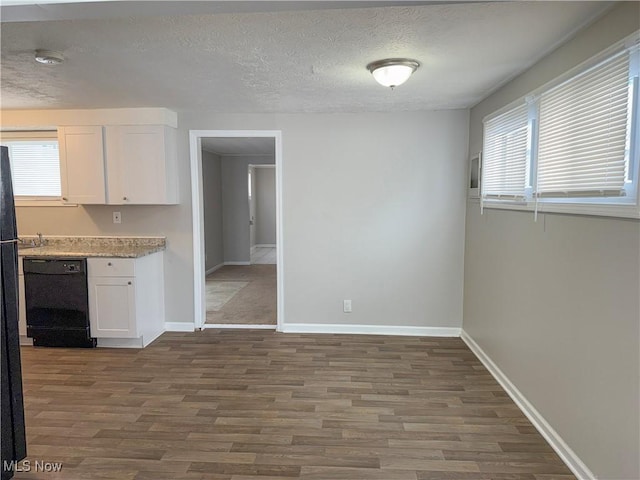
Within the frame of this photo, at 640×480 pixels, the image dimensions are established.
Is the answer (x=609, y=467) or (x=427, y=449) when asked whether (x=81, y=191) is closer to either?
(x=427, y=449)

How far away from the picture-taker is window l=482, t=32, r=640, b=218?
5.69ft

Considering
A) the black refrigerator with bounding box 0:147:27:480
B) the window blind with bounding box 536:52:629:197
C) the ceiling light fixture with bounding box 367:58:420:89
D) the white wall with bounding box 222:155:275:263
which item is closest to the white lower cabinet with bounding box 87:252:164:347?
the black refrigerator with bounding box 0:147:27:480

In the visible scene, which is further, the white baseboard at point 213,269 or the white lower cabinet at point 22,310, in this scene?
the white baseboard at point 213,269

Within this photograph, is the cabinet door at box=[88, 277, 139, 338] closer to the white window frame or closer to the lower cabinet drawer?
the lower cabinet drawer

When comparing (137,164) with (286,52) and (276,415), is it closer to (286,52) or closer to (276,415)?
(286,52)

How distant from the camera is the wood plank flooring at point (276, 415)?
2.18 m

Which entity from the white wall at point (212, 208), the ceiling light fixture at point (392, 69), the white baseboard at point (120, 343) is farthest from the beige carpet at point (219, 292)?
the ceiling light fixture at point (392, 69)

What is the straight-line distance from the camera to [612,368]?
72.2 inches

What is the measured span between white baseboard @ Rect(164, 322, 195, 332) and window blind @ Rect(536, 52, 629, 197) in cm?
358

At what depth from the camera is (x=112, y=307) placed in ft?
12.5

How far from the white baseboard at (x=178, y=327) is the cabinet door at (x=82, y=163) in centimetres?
147

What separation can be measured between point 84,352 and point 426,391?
3.12 m

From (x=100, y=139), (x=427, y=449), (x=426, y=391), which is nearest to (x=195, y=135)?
(x=100, y=139)

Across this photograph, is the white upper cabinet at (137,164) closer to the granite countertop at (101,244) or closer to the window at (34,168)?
the granite countertop at (101,244)
